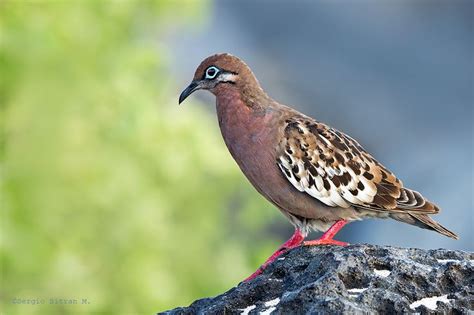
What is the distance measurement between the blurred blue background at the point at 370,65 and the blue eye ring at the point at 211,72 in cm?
1218

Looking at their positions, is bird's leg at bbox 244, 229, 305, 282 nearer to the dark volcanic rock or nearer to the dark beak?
the dark volcanic rock

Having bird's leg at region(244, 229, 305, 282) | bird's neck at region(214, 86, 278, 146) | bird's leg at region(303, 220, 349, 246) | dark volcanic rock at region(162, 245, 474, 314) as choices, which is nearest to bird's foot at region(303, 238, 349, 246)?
bird's leg at region(303, 220, 349, 246)

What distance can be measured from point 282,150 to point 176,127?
6.83 metres

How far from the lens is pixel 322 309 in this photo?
4855mm

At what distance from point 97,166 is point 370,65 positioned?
12314 mm

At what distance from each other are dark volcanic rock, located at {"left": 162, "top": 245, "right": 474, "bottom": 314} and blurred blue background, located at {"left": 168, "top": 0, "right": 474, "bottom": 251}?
1331 centimetres

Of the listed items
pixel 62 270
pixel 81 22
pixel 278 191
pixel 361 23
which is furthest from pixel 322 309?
pixel 361 23

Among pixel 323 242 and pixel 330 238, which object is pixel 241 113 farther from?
pixel 323 242

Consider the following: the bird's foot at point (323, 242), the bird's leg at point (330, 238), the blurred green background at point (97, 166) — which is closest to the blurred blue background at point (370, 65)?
the blurred green background at point (97, 166)

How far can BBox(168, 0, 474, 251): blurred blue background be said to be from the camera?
21406 mm

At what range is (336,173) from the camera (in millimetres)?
6844

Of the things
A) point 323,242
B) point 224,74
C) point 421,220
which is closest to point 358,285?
point 323,242

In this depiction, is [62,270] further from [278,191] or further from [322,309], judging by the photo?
[322,309]

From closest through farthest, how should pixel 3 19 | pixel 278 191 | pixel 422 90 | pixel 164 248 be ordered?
pixel 278 191, pixel 3 19, pixel 164 248, pixel 422 90
